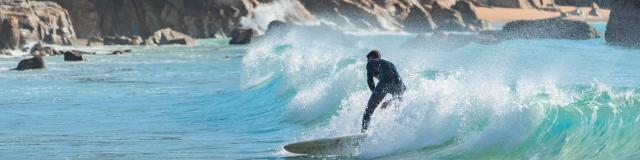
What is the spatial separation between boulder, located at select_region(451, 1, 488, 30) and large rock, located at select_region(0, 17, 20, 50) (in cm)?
5425

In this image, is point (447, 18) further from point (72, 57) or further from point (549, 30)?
point (72, 57)

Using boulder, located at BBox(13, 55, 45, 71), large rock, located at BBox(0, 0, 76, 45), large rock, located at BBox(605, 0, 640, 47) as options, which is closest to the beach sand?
large rock, located at BBox(0, 0, 76, 45)

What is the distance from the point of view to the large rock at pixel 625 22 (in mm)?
52844

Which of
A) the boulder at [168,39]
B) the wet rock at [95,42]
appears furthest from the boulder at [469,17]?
the wet rock at [95,42]

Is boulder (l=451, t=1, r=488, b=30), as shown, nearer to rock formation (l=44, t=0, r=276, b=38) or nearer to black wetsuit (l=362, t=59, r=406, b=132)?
rock formation (l=44, t=0, r=276, b=38)

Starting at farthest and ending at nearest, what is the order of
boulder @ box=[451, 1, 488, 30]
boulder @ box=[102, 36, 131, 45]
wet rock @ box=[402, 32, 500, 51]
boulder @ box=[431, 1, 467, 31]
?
boulder @ box=[451, 1, 488, 30] < boulder @ box=[431, 1, 467, 31] < boulder @ box=[102, 36, 131, 45] < wet rock @ box=[402, 32, 500, 51]

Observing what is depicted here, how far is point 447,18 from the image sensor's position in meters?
116

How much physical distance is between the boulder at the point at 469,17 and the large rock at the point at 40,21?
4177 centimetres

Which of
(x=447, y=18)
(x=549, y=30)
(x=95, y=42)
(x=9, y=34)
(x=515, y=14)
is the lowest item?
(x=515, y=14)

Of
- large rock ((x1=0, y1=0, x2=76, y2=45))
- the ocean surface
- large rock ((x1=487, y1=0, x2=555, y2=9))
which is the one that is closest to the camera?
the ocean surface

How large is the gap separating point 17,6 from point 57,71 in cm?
3165

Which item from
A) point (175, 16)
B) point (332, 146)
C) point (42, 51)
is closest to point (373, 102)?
point (332, 146)

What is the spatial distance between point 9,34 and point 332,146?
5327cm

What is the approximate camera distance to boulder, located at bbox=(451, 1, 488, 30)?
11650 cm
